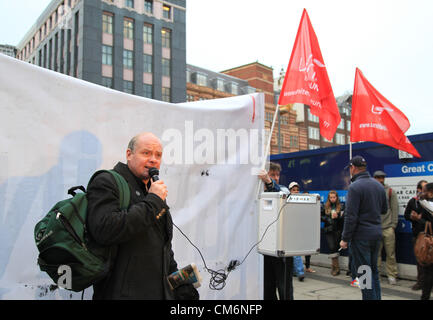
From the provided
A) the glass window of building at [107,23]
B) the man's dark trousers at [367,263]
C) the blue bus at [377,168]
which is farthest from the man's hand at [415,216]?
the glass window of building at [107,23]

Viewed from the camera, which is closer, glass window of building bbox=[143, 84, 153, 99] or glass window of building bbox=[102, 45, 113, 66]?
glass window of building bbox=[102, 45, 113, 66]

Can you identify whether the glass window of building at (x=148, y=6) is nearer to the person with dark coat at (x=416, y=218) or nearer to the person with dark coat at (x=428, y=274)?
the person with dark coat at (x=416, y=218)

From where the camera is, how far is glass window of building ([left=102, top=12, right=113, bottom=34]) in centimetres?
4181

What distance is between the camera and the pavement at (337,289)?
6094mm

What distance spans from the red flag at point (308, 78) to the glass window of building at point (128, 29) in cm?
4259

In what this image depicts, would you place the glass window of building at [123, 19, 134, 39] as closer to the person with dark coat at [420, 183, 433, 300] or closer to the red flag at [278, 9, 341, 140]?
the red flag at [278, 9, 341, 140]

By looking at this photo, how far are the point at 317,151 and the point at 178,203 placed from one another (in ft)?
20.7

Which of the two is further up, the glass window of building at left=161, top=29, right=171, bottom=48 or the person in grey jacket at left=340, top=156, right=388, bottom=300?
the glass window of building at left=161, top=29, right=171, bottom=48

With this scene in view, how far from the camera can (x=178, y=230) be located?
356cm

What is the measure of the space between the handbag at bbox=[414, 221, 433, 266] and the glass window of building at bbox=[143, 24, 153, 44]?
44633mm

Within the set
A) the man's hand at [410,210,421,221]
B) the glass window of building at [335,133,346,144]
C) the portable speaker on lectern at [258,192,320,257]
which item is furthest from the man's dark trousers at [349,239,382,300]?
the glass window of building at [335,133,346,144]

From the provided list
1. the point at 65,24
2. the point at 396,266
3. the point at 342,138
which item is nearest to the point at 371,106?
the point at 396,266
